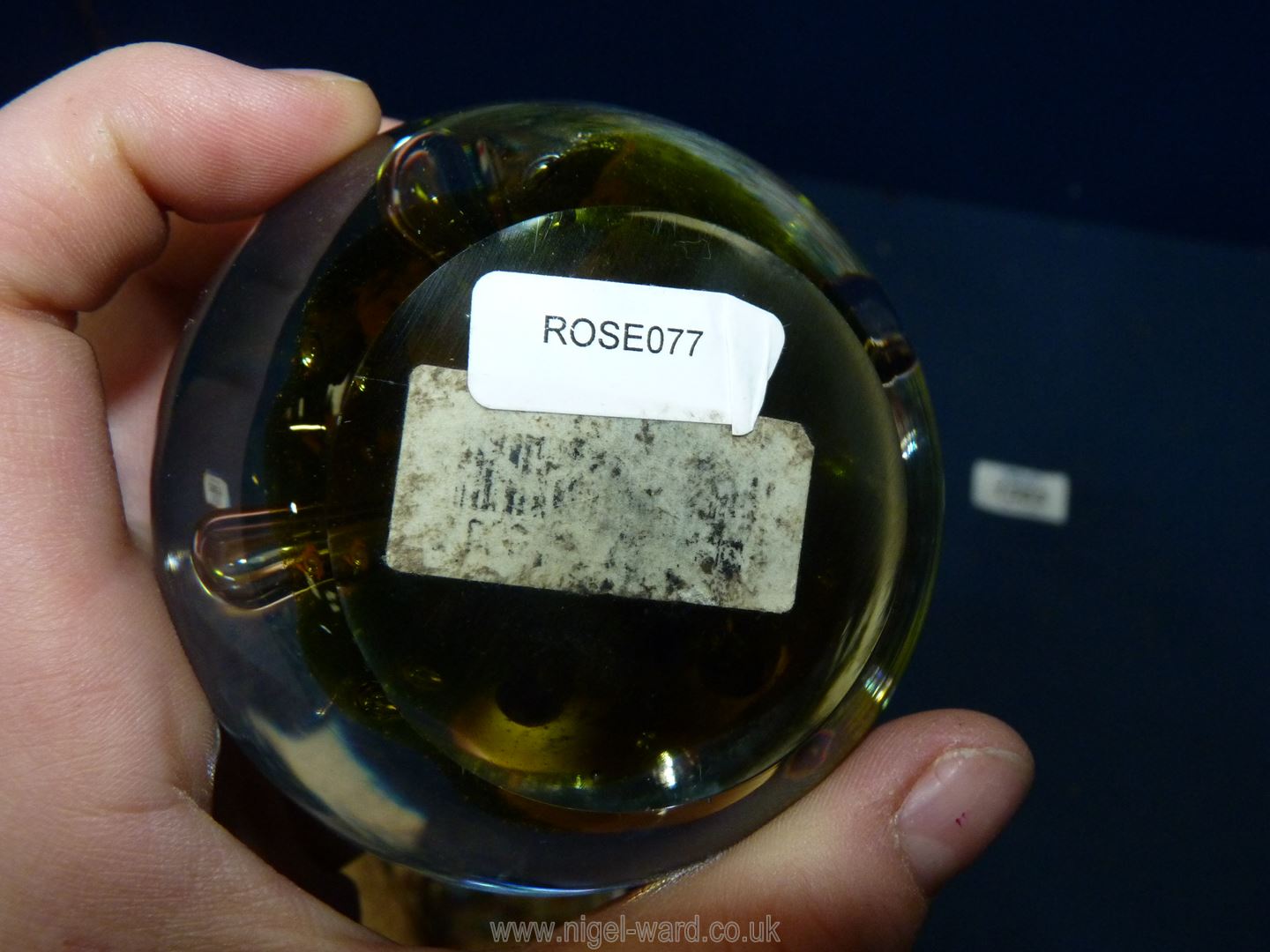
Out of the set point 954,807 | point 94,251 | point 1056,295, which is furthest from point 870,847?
point 1056,295

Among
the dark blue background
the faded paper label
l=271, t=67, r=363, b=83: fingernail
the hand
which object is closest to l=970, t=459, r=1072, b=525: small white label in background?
the dark blue background

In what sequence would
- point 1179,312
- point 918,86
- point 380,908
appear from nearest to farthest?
1. point 380,908
2. point 918,86
3. point 1179,312

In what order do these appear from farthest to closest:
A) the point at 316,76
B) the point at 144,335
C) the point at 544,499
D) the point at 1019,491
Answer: the point at 1019,491
the point at 144,335
the point at 316,76
the point at 544,499

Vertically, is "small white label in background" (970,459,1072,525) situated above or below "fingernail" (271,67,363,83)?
below

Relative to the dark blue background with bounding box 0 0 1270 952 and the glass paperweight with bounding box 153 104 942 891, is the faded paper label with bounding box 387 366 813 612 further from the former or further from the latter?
Result: the dark blue background with bounding box 0 0 1270 952

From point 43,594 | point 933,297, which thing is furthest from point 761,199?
point 933,297

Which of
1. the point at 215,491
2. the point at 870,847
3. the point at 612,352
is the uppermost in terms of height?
the point at 612,352

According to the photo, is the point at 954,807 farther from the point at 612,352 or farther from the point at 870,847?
the point at 612,352

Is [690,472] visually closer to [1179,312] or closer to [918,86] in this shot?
[918,86]
